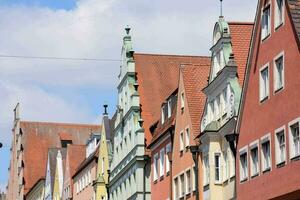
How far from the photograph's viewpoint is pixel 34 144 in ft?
414

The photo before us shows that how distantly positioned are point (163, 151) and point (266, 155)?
1835cm

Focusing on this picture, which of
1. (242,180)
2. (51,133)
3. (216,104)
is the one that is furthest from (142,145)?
(51,133)

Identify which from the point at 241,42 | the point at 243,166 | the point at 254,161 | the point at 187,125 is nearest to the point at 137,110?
the point at 187,125

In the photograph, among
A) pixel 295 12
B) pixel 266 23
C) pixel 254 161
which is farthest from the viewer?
pixel 254 161

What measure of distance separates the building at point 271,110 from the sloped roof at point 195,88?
25.6 feet

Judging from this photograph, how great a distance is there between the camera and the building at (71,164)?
95.2 metres

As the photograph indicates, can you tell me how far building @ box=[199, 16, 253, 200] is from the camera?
145ft

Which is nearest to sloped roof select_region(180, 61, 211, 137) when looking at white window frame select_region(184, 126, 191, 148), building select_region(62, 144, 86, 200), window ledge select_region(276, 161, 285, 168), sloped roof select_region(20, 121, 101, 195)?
white window frame select_region(184, 126, 191, 148)

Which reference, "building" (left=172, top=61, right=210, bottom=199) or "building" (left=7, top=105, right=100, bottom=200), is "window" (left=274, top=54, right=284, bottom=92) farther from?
"building" (left=7, top=105, right=100, bottom=200)

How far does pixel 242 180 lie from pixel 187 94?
10435 mm

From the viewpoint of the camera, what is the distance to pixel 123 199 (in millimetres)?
68438

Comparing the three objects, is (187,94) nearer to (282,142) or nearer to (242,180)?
(242,180)

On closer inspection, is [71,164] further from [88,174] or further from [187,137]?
[187,137]

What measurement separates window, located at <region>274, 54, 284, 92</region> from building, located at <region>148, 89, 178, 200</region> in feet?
53.5
